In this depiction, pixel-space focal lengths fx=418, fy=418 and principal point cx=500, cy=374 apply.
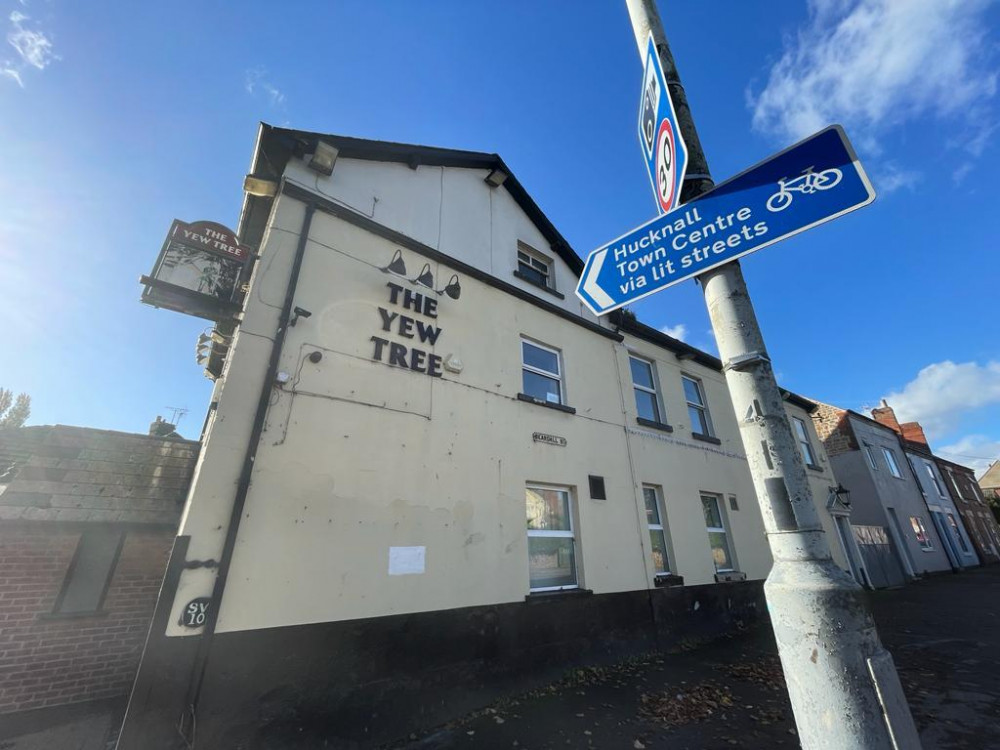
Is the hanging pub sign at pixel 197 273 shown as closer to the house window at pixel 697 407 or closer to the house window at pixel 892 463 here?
the house window at pixel 697 407

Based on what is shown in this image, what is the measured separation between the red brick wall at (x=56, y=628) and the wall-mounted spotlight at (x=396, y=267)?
Answer: 653cm

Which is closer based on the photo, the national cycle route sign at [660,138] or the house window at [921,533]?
the national cycle route sign at [660,138]

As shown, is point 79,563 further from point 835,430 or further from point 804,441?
point 835,430

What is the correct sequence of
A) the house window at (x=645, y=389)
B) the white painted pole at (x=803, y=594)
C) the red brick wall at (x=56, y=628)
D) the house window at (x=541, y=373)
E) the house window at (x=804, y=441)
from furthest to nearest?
the house window at (x=804, y=441)
the house window at (x=645, y=389)
the house window at (x=541, y=373)
the red brick wall at (x=56, y=628)
the white painted pole at (x=803, y=594)

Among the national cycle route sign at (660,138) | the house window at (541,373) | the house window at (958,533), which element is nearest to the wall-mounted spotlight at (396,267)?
the house window at (541,373)

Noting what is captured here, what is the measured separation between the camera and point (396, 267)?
23.1ft

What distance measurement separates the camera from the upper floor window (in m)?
9.97

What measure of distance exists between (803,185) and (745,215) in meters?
0.24

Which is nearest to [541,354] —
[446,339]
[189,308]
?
[446,339]

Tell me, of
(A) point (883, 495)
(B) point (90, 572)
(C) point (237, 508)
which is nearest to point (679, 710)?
(C) point (237, 508)

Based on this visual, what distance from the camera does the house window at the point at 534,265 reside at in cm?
996

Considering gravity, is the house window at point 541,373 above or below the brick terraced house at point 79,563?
above

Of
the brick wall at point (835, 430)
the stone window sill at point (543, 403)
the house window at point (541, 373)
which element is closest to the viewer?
the stone window sill at point (543, 403)

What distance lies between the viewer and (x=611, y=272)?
2.54m
